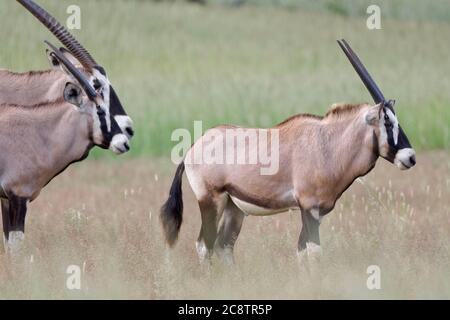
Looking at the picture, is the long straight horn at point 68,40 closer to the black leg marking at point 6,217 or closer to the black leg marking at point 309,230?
the black leg marking at point 6,217

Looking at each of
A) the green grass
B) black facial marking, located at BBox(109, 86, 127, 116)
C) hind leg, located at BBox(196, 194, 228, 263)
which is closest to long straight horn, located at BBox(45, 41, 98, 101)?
black facial marking, located at BBox(109, 86, 127, 116)

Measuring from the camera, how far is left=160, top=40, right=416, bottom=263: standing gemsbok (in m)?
9.73

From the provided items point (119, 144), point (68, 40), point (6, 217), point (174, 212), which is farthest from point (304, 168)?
point (68, 40)

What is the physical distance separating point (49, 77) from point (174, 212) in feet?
5.84

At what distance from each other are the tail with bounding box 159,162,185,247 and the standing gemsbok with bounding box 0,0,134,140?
98cm

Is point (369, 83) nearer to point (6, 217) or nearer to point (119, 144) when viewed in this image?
point (119, 144)

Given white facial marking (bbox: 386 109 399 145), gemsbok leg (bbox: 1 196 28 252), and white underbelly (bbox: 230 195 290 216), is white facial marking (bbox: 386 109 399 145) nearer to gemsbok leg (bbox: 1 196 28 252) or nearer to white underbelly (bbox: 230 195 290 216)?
white underbelly (bbox: 230 195 290 216)

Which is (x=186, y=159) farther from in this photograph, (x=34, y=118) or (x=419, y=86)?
(x=419, y=86)

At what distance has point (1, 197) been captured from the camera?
10.0 metres

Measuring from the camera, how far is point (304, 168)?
9.80 m

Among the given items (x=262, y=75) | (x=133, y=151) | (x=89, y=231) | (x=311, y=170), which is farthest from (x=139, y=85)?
(x=311, y=170)

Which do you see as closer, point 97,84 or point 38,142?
point 38,142

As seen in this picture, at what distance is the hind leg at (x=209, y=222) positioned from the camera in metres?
10.0
